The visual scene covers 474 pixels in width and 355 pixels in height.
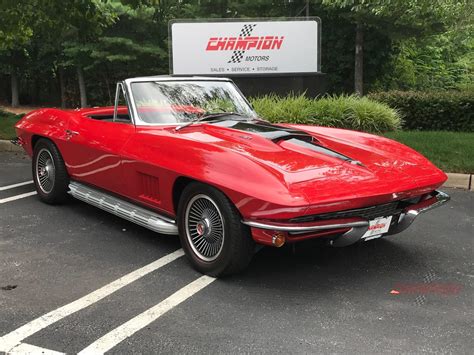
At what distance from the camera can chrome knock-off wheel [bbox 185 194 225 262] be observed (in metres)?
3.66

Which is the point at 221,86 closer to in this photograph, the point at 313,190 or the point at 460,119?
the point at 313,190

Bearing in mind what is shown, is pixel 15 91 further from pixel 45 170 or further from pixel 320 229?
pixel 320 229

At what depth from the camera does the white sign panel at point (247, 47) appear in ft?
40.2

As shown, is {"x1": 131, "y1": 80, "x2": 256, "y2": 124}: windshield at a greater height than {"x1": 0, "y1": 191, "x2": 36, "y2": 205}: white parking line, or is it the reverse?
{"x1": 131, "y1": 80, "x2": 256, "y2": 124}: windshield

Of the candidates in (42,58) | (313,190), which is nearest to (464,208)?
(313,190)

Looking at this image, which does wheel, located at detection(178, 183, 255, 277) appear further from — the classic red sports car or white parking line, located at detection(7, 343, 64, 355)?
white parking line, located at detection(7, 343, 64, 355)

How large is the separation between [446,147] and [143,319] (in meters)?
6.54

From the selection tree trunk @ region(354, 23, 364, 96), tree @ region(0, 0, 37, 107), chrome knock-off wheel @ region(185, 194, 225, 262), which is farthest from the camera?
tree trunk @ region(354, 23, 364, 96)

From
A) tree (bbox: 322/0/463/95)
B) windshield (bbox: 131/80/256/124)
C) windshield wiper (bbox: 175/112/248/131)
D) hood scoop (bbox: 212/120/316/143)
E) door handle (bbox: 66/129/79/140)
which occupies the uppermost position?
tree (bbox: 322/0/463/95)

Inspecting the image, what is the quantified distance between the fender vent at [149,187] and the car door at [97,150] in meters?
0.31

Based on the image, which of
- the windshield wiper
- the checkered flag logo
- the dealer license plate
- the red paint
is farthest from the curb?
the checkered flag logo

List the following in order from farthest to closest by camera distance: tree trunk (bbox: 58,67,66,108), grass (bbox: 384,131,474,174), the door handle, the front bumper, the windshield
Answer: tree trunk (bbox: 58,67,66,108) → grass (bbox: 384,131,474,174) → the door handle → the windshield → the front bumper

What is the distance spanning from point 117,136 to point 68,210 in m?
1.45

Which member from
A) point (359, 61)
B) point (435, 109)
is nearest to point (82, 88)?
point (359, 61)
